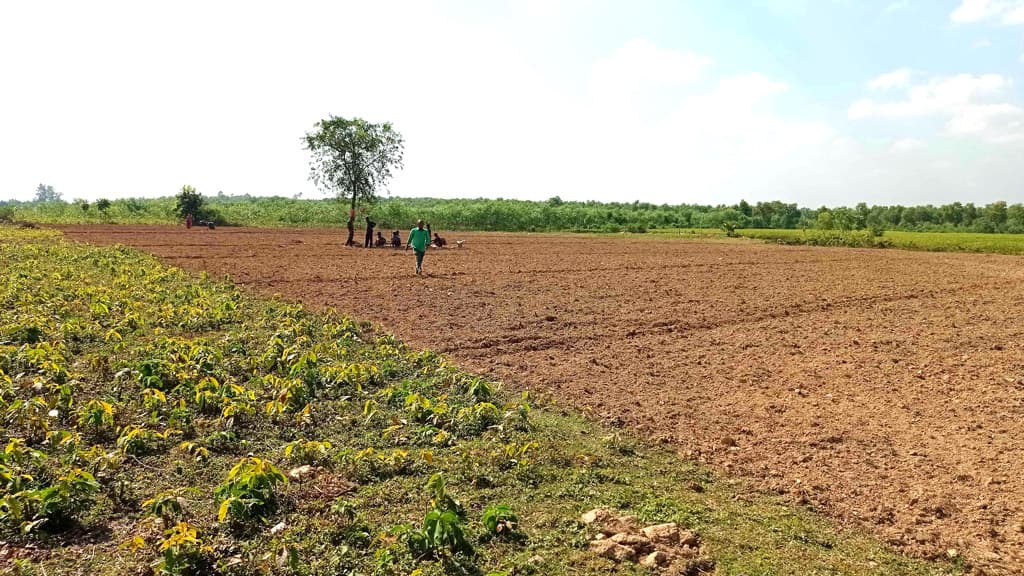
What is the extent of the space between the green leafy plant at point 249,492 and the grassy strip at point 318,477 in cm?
1

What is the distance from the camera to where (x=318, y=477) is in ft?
17.0

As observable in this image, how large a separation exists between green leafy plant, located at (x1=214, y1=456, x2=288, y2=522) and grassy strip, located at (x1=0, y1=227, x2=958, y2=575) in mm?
14

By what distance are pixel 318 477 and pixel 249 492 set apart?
0.78m

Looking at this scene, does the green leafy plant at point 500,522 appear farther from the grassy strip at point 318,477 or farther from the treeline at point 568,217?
the treeline at point 568,217

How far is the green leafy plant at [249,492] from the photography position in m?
4.32

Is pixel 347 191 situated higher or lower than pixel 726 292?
higher

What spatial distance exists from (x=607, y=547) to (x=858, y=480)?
2919 mm

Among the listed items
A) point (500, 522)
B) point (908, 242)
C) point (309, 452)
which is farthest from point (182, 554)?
point (908, 242)

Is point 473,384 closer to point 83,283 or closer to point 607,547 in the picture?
point 607,547

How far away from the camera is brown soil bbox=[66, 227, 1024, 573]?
5.55 m

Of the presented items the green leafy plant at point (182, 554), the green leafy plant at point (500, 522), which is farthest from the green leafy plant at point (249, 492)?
the green leafy plant at point (500, 522)

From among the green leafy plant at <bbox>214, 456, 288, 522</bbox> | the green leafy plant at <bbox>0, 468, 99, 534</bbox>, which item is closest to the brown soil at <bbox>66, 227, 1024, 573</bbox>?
the green leafy plant at <bbox>214, 456, 288, 522</bbox>

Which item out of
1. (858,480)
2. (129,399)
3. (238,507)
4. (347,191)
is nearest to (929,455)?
(858,480)

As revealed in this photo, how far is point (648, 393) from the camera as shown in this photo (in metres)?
8.34
